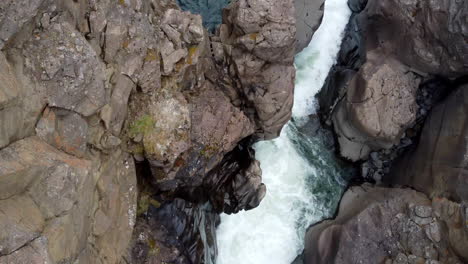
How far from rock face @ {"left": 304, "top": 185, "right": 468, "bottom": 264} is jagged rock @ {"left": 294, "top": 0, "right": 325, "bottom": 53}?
725 cm

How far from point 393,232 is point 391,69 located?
20.6 feet

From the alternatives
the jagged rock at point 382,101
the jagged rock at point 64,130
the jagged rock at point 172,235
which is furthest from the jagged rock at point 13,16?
the jagged rock at point 382,101

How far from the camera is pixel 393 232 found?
14125mm

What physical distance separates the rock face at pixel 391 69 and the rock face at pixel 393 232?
2.50 m

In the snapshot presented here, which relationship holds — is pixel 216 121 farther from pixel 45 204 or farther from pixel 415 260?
pixel 415 260

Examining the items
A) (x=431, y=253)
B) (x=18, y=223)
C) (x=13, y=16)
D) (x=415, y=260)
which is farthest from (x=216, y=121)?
(x=431, y=253)

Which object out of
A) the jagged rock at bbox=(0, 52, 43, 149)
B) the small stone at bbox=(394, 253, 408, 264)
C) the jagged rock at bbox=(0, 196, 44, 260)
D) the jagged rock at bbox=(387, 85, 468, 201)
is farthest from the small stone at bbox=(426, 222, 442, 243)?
the jagged rock at bbox=(0, 52, 43, 149)

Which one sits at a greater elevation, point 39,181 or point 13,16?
point 13,16

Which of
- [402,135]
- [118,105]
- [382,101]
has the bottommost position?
[402,135]

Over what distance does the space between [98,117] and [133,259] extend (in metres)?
4.13

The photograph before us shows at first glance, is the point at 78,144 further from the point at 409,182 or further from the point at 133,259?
the point at 409,182

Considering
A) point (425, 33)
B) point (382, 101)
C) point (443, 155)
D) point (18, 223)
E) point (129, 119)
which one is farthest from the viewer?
point (382, 101)

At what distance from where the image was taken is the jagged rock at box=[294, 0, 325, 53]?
56.7 ft

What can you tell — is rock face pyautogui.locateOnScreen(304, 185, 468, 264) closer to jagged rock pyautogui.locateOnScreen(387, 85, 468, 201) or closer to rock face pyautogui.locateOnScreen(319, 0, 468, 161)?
jagged rock pyautogui.locateOnScreen(387, 85, 468, 201)
